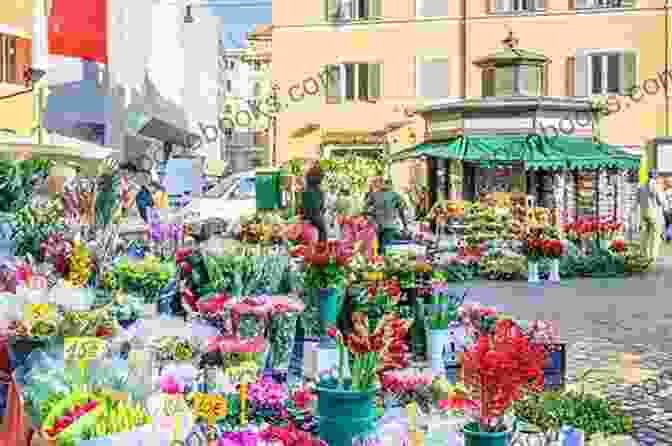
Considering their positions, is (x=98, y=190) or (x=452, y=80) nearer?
(x=98, y=190)

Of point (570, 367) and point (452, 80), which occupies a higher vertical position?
point (452, 80)

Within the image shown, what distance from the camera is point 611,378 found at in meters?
8.24

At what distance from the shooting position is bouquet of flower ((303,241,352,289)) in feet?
23.7

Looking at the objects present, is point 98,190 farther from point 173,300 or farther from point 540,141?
point 540,141

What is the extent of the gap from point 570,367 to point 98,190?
13.5 ft

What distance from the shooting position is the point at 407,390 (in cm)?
561

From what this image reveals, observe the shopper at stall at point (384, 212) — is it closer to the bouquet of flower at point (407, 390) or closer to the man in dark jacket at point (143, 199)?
the man in dark jacket at point (143, 199)

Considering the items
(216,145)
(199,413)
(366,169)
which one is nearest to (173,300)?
(199,413)

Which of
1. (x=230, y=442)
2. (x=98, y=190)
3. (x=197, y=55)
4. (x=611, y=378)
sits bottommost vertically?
(x=611, y=378)

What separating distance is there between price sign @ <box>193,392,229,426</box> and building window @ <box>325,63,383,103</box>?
30.3 m

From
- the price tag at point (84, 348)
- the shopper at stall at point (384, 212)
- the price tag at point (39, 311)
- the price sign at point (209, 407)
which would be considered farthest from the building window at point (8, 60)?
the price sign at point (209, 407)

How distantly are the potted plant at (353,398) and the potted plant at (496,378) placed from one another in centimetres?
76

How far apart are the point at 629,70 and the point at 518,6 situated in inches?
163

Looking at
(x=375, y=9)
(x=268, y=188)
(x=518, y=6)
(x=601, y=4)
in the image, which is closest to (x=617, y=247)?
(x=268, y=188)
